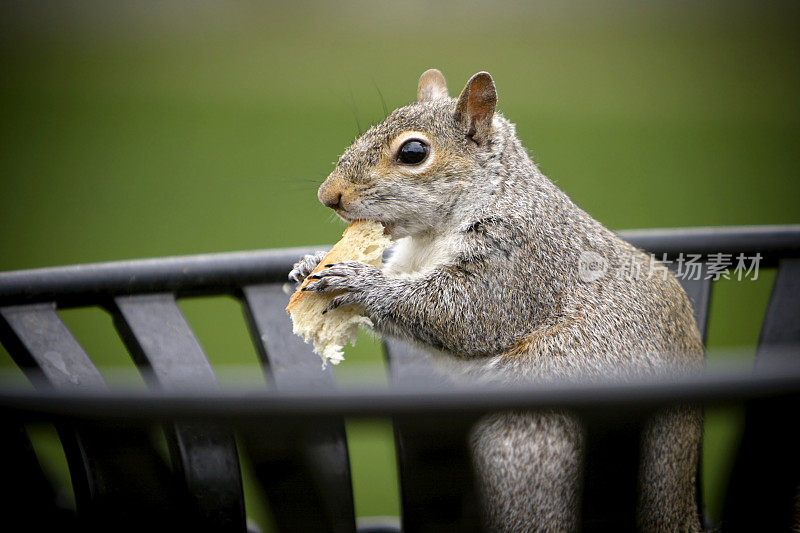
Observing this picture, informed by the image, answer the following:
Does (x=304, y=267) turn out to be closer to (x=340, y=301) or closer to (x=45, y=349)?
(x=340, y=301)

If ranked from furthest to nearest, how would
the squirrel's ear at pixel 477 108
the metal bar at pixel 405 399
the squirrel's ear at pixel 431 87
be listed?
the squirrel's ear at pixel 431 87, the squirrel's ear at pixel 477 108, the metal bar at pixel 405 399

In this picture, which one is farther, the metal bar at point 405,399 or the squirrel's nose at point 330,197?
the squirrel's nose at point 330,197

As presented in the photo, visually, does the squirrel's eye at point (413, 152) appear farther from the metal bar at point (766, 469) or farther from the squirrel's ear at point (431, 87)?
the metal bar at point (766, 469)

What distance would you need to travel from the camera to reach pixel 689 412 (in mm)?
761

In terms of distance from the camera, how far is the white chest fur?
875 millimetres

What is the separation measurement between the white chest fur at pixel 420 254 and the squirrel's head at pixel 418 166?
0.02 metres

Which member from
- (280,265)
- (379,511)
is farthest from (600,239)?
(379,511)

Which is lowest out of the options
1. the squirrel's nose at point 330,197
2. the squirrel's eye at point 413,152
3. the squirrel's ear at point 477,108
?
the squirrel's nose at point 330,197

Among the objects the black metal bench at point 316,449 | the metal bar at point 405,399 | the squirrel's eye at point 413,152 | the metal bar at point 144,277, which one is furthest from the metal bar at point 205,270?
the metal bar at point 405,399

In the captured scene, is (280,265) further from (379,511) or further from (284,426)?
(379,511)

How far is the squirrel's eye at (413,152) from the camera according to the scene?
2.84 ft

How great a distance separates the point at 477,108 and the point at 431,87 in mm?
184

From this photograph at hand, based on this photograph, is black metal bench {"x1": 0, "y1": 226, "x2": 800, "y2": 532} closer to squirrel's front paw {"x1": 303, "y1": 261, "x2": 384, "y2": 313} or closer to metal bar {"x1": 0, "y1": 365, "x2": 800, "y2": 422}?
metal bar {"x1": 0, "y1": 365, "x2": 800, "y2": 422}

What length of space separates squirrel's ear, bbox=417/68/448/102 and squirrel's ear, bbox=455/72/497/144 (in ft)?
0.49
